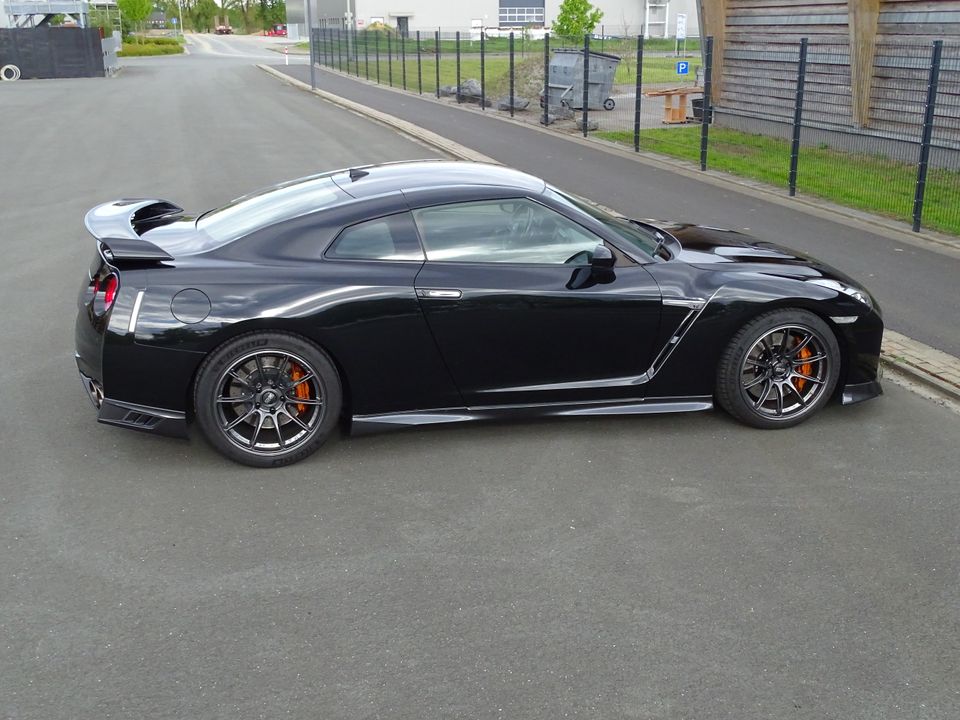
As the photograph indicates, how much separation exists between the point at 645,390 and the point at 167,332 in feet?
8.17

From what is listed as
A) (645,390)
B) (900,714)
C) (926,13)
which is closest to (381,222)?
(645,390)

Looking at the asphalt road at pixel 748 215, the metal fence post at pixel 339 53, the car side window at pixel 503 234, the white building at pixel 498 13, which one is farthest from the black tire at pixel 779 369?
the white building at pixel 498 13

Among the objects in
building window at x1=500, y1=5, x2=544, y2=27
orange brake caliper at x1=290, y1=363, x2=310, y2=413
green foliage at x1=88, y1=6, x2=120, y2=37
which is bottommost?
orange brake caliper at x1=290, y1=363, x2=310, y2=413

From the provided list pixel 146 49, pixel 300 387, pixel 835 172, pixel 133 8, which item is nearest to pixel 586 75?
pixel 835 172

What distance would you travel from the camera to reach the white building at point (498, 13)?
94062 millimetres

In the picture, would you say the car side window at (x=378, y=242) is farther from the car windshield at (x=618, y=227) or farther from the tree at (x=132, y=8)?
the tree at (x=132, y=8)

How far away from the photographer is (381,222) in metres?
5.27

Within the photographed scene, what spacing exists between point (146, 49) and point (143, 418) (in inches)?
2932

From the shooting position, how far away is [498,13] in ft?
323

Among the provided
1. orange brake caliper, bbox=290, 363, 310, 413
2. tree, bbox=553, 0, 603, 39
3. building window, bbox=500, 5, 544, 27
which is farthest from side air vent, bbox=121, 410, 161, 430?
building window, bbox=500, 5, 544, 27

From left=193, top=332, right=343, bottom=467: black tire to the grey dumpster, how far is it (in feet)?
64.5

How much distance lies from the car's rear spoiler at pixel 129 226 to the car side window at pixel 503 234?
136 centimetres

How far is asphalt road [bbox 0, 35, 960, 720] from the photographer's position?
3.42 metres

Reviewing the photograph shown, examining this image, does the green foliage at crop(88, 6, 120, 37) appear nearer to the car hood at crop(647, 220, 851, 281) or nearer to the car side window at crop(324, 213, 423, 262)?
the car hood at crop(647, 220, 851, 281)
